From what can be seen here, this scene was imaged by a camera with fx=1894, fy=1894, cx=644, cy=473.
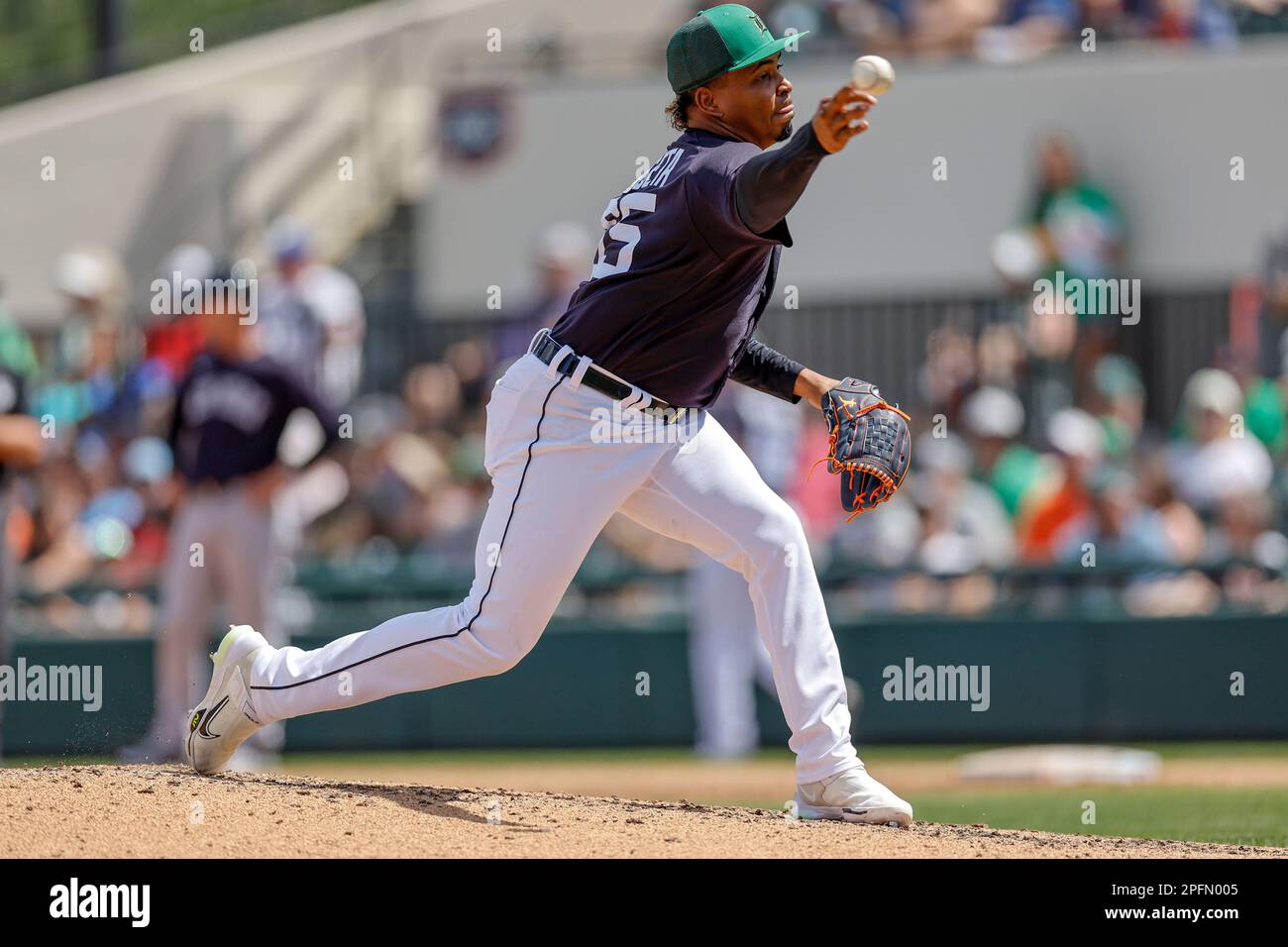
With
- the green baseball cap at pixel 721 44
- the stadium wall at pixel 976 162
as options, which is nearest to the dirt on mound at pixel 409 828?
the green baseball cap at pixel 721 44

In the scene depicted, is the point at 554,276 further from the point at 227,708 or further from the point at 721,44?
the point at 721,44

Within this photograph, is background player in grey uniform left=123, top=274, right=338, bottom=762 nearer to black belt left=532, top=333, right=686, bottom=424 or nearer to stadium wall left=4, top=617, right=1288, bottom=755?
stadium wall left=4, top=617, right=1288, bottom=755

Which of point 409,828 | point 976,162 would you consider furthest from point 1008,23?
point 409,828

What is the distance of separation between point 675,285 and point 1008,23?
896 centimetres

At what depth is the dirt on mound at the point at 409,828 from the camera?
15.3 ft

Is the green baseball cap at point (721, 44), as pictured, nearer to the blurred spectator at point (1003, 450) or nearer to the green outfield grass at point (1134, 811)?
→ the green outfield grass at point (1134, 811)

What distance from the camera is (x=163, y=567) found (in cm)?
1084

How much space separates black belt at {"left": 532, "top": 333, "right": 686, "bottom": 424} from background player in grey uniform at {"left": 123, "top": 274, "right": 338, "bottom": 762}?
4218 millimetres

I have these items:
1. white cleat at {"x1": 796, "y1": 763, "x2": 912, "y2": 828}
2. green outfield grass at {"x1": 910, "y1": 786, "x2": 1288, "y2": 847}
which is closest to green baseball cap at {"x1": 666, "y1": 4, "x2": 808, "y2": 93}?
white cleat at {"x1": 796, "y1": 763, "x2": 912, "y2": 828}

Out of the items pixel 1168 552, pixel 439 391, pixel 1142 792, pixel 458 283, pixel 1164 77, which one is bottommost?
pixel 1142 792
